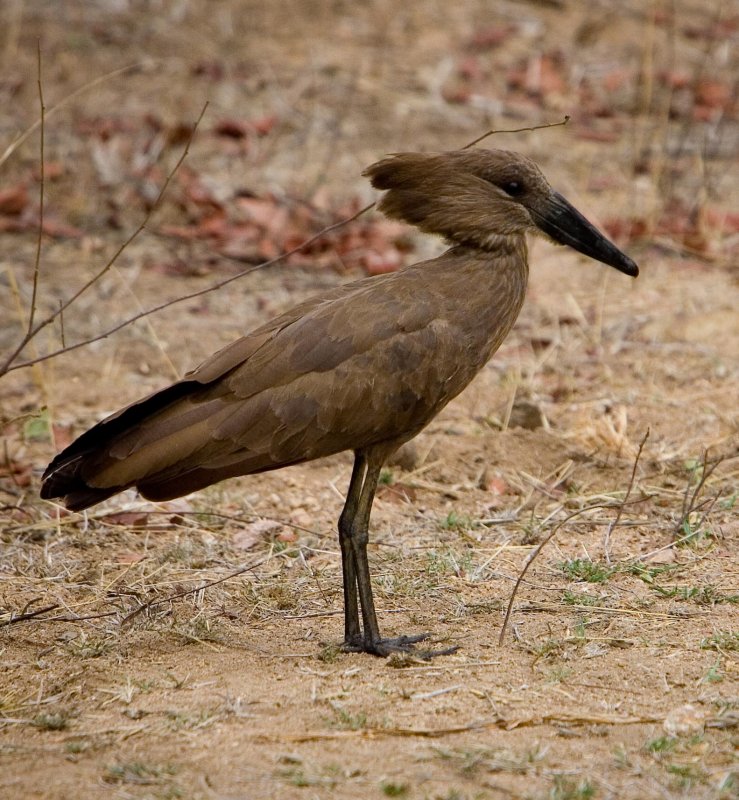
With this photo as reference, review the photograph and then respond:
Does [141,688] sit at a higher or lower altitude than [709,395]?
higher

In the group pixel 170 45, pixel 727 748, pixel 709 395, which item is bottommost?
pixel 709 395

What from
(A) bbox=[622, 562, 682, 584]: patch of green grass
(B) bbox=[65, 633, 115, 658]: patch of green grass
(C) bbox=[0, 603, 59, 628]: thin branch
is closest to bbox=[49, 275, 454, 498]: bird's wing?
(C) bbox=[0, 603, 59, 628]: thin branch

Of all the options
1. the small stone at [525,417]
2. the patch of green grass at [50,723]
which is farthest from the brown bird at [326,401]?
the small stone at [525,417]

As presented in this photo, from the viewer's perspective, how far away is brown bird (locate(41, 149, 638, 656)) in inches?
171

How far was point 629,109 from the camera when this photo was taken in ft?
36.5

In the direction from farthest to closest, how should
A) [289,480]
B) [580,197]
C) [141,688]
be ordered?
1. [580,197]
2. [289,480]
3. [141,688]

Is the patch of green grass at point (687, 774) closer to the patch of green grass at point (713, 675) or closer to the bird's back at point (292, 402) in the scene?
the patch of green grass at point (713, 675)

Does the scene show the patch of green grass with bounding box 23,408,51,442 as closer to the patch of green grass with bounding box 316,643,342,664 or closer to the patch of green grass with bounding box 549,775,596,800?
the patch of green grass with bounding box 316,643,342,664

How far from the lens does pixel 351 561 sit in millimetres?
4512

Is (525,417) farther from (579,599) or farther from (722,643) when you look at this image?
(722,643)

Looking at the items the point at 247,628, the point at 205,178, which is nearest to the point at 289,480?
the point at 247,628

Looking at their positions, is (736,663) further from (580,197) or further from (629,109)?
(629,109)

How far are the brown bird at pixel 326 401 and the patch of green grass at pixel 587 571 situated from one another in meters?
0.87

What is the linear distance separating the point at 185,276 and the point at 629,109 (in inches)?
181
